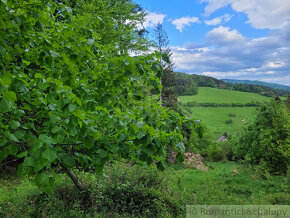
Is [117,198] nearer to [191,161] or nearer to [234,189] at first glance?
[234,189]

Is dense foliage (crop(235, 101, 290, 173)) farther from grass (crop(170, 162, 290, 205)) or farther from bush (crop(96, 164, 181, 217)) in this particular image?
bush (crop(96, 164, 181, 217))

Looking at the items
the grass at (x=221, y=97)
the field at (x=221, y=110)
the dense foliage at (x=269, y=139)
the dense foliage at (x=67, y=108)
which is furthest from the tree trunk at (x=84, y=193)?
the grass at (x=221, y=97)

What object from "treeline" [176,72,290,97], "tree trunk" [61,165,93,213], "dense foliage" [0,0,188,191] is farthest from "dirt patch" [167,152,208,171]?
"treeline" [176,72,290,97]

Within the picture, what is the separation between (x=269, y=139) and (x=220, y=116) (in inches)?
1543

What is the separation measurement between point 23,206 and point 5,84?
4818mm

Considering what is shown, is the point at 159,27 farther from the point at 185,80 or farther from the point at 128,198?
the point at 185,80

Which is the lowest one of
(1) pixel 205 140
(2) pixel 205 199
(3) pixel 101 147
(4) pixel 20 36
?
(1) pixel 205 140

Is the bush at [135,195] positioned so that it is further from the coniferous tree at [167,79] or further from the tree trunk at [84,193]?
the coniferous tree at [167,79]

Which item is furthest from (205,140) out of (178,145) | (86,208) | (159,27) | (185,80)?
(185,80)

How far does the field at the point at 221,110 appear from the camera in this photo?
44.7m

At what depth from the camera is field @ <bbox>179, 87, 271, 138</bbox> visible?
4472cm

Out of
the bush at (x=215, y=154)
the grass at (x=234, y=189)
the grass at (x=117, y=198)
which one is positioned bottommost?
the bush at (x=215, y=154)

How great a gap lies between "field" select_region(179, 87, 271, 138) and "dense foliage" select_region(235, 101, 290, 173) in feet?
87.2

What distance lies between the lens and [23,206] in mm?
4949
